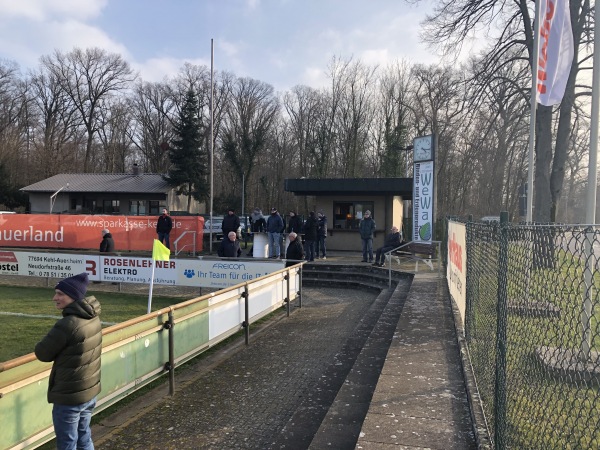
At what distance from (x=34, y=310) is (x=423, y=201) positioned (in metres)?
12.2

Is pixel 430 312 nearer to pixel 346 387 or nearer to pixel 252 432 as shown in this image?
pixel 346 387

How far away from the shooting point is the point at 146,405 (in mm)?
5672

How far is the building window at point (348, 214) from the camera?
20922mm

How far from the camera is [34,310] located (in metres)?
11.0

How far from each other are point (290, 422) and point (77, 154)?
195 feet

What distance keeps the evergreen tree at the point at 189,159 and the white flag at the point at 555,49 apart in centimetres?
3564

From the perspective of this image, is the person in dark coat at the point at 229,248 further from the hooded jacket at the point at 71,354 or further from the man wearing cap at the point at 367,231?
the hooded jacket at the point at 71,354

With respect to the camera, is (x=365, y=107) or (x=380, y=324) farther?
(x=365, y=107)

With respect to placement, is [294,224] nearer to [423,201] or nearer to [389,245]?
[389,245]

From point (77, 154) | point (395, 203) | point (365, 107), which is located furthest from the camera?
point (77, 154)

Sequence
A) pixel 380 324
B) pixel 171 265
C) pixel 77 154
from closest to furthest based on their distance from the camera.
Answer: pixel 380 324
pixel 171 265
pixel 77 154

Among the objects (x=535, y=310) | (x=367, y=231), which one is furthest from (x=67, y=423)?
(x=367, y=231)

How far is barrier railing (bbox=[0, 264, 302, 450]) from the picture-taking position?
3.61m

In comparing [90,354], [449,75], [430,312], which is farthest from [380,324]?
[449,75]
